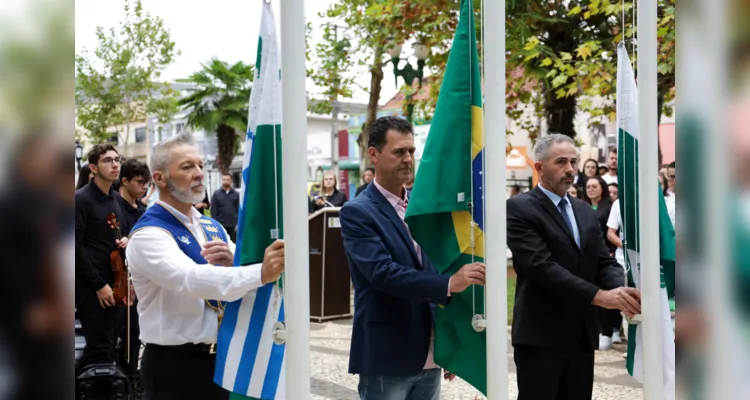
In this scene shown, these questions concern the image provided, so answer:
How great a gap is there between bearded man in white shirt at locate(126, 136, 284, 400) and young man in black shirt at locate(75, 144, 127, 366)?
2450 millimetres

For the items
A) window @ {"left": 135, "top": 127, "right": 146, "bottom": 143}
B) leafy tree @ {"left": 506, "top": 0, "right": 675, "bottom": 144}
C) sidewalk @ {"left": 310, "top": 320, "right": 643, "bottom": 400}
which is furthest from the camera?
window @ {"left": 135, "top": 127, "right": 146, "bottom": 143}

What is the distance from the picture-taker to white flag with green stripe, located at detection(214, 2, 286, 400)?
275 centimetres

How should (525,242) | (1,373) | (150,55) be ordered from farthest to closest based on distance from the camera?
(150,55), (525,242), (1,373)

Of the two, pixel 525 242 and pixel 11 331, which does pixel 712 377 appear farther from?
pixel 525 242

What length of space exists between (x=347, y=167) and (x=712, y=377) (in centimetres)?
5392

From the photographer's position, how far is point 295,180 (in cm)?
234

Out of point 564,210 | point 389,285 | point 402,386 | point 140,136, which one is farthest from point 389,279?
point 140,136

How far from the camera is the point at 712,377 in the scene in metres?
1.26

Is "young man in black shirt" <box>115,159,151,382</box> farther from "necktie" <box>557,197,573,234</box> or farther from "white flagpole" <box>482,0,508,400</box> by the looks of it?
"white flagpole" <box>482,0,508,400</box>

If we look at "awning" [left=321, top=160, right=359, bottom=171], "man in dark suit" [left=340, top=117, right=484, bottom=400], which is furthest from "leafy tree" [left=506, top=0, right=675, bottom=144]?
"awning" [left=321, top=160, right=359, bottom=171]

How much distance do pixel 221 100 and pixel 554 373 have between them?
30186 mm

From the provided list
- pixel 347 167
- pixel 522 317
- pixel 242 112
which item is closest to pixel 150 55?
pixel 242 112

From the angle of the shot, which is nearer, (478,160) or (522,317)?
(478,160)

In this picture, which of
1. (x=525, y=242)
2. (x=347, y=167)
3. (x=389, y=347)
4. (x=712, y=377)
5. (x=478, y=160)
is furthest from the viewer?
(x=347, y=167)
